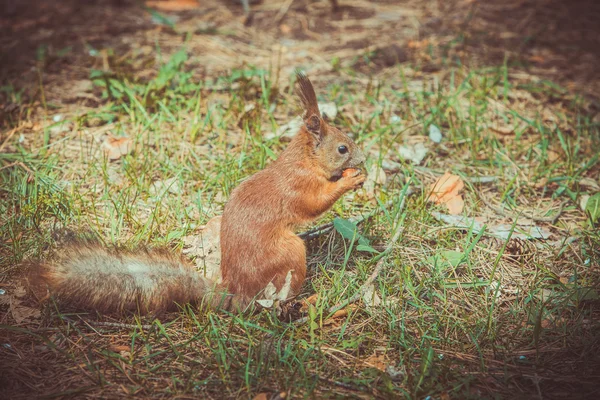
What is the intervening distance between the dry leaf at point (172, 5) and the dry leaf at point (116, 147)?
2552 millimetres

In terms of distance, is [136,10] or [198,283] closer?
[198,283]

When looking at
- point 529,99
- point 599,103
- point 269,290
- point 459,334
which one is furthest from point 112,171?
point 599,103

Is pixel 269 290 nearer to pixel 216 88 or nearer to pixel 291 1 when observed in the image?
pixel 216 88

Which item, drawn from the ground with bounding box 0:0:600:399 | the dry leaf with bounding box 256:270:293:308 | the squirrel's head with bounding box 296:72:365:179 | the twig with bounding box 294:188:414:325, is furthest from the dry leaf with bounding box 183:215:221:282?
the squirrel's head with bounding box 296:72:365:179

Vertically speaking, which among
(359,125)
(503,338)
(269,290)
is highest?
(359,125)

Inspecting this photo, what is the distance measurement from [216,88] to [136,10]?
1.98 m

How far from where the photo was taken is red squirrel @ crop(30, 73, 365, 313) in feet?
7.04

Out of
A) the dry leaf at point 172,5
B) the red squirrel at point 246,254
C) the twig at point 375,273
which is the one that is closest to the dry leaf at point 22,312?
the red squirrel at point 246,254

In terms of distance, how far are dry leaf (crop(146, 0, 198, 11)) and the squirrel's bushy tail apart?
381cm

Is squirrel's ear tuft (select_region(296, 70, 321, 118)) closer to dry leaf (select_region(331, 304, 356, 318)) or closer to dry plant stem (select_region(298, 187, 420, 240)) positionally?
dry plant stem (select_region(298, 187, 420, 240))

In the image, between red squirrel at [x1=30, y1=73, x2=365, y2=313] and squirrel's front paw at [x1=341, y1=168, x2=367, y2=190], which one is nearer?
red squirrel at [x1=30, y1=73, x2=365, y2=313]

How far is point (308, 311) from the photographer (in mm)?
2346

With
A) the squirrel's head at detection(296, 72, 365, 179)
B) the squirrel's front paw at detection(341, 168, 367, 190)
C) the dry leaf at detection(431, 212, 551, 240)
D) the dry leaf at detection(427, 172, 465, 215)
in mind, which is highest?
the squirrel's head at detection(296, 72, 365, 179)

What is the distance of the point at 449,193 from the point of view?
10.3 ft
